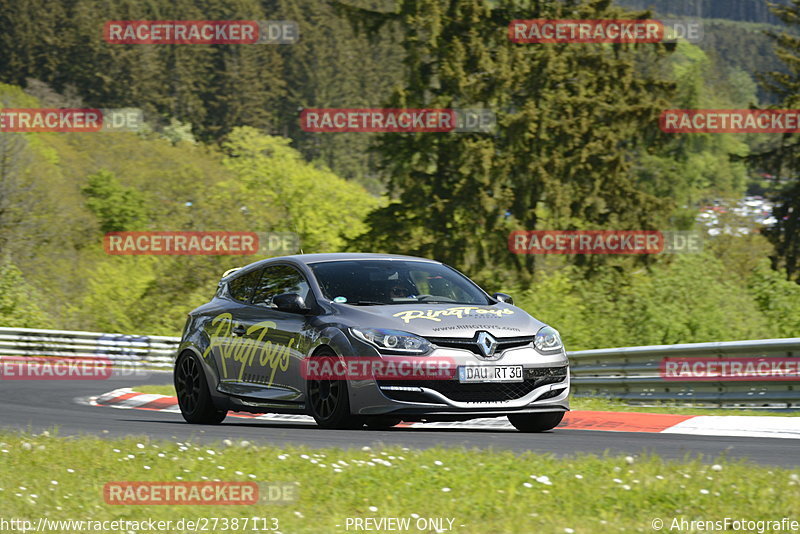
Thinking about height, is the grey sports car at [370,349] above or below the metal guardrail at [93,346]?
above

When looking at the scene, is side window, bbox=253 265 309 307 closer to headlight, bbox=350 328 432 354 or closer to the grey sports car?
the grey sports car

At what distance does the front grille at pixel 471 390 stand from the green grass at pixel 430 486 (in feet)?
4.31

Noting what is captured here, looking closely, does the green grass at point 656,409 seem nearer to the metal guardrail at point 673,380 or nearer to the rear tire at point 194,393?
the metal guardrail at point 673,380

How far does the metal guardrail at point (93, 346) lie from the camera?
3366 centimetres

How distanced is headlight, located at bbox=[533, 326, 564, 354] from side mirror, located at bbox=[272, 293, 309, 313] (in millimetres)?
2019

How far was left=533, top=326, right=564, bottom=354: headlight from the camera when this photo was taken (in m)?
10.1

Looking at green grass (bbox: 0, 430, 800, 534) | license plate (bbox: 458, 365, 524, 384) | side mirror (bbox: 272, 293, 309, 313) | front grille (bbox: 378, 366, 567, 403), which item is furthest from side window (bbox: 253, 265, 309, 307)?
green grass (bbox: 0, 430, 800, 534)

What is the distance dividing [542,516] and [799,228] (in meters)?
38.8

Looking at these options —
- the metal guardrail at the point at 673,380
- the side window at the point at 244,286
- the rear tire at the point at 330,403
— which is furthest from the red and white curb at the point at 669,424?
the rear tire at the point at 330,403

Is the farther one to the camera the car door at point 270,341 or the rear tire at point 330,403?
the car door at point 270,341

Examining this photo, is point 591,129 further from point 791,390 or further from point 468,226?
point 791,390

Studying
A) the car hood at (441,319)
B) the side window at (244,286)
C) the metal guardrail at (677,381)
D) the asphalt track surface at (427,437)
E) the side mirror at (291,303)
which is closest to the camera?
the asphalt track surface at (427,437)

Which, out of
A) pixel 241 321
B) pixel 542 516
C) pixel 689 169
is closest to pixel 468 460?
pixel 542 516

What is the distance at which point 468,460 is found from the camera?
25.1 ft
